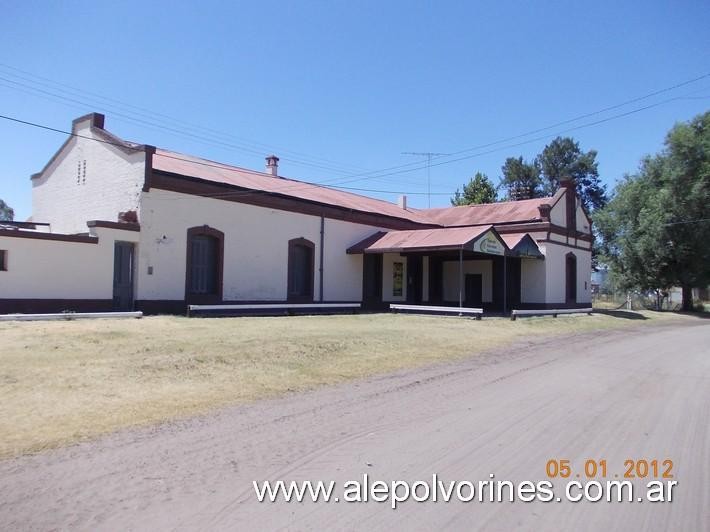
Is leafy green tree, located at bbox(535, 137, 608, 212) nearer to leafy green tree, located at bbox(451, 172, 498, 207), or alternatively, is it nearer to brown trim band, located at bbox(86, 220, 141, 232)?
leafy green tree, located at bbox(451, 172, 498, 207)

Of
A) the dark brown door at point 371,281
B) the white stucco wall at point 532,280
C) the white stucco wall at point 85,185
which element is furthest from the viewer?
the white stucco wall at point 532,280

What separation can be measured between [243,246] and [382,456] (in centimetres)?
1901

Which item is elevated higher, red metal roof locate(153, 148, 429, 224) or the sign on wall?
red metal roof locate(153, 148, 429, 224)

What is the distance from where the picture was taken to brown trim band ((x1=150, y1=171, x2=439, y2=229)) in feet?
69.3

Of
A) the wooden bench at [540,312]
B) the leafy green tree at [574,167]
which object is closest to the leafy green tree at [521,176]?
the leafy green tree at [574,167]

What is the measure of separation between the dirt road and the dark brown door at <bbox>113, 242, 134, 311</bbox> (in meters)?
13.4

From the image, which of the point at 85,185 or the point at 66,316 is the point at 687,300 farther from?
the point at 66,316

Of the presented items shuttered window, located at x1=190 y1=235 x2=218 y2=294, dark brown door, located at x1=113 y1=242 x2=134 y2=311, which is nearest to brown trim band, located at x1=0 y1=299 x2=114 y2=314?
dark brown door, located at x1=113 y1=242 x2=134 y2=311

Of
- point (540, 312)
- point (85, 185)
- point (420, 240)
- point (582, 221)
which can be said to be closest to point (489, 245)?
point (420, 240)

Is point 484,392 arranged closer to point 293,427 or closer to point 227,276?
point 293,427

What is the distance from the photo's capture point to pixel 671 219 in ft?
131

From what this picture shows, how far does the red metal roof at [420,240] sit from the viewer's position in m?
25.8

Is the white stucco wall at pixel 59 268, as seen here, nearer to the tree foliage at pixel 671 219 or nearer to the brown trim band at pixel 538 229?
the brown trim band at pixel 538 229

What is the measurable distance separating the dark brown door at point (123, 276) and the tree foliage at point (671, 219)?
33.9 meters
